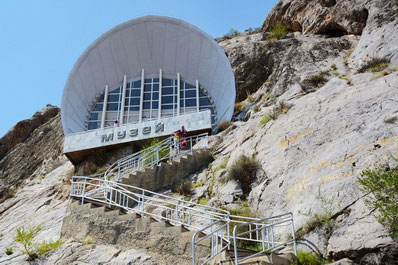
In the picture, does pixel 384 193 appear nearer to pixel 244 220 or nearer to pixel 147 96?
pixel 244 220

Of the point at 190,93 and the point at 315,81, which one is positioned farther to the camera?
the point at 190,93

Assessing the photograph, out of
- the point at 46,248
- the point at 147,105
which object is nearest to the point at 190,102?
the point at 147,105

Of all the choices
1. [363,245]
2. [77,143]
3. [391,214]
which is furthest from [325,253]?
[77,143]

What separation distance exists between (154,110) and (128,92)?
2.32m

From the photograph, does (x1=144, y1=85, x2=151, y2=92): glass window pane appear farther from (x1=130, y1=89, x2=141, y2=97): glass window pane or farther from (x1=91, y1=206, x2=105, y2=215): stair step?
(x1=91, y1=206, x2=105, y2=215): stair step

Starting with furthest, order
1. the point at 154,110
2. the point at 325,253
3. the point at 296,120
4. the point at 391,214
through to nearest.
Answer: the point at 154,110 < the point at 296,120 < the point at 325,253 < the point at 391,214

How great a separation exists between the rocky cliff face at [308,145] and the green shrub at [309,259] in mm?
168

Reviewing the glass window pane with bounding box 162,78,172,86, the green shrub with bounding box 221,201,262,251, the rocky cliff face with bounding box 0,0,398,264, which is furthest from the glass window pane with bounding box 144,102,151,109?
the green shrub with bounding box 221,201,262,251

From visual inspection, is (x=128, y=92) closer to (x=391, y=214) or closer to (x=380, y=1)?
(x=380, y=1)

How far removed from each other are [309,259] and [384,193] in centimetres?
169

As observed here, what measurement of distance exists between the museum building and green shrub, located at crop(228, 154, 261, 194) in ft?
33.0

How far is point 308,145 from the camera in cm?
1009

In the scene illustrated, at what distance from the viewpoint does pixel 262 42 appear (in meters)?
25.0

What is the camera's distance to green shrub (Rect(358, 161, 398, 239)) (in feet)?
20.7
